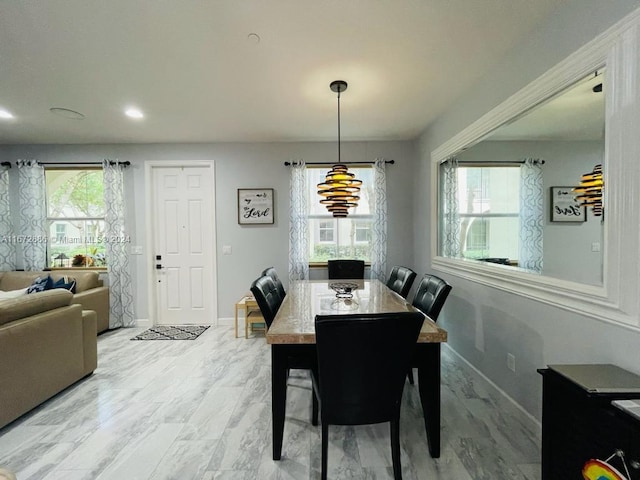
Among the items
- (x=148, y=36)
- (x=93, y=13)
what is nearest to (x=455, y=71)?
(x=148, y=36)

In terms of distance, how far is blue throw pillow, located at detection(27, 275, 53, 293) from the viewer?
339 centimetres

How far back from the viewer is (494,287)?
2295 mm

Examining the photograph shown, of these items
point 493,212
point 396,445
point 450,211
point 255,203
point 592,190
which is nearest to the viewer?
point 396,445

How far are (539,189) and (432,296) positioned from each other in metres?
1.09

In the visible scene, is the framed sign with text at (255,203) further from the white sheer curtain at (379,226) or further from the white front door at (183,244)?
the white sheer curtain at (379,226)

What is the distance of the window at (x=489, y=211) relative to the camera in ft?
7.66

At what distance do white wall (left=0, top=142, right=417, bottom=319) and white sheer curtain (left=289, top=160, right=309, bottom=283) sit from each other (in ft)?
0.46

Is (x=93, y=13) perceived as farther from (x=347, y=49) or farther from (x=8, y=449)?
(x=8, y=449)

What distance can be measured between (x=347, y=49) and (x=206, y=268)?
11.2ft

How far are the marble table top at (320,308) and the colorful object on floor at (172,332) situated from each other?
1.84 metres

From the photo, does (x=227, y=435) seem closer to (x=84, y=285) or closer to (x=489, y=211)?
(x=489, y=211)

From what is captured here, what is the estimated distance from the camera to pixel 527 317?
1939mm

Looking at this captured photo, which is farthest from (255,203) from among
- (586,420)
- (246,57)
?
(586,420)

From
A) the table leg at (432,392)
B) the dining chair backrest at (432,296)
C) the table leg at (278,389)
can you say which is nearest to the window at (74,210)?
the table leg at (278,389)
